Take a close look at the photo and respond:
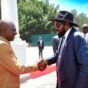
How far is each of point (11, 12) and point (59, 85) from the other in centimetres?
834

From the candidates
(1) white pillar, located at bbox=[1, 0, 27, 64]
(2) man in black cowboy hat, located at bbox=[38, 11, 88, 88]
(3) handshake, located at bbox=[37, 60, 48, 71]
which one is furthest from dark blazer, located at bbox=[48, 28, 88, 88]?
(1) white pillar, located at bbox=[1, 0, 27, 64]

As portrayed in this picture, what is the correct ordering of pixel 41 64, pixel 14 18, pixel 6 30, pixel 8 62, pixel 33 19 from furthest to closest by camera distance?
pixel 33 19
pixel 14 18
pixel 41 64
pixel 6 30
pixel 8 62

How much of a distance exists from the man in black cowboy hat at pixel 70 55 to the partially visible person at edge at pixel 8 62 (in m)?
0.44

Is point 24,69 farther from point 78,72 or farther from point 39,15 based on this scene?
point 39,15

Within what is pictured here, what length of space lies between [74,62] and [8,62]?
2.24ft

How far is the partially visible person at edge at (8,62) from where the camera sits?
379 cm

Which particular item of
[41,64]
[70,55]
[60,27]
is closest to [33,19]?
[41,64]

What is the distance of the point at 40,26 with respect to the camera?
58.2 meters

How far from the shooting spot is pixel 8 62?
3.79 m

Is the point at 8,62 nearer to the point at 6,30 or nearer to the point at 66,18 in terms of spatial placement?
the point at 6,30

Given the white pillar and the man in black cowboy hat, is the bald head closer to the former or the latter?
the man in black cowboy hat

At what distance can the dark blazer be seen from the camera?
12.4ft

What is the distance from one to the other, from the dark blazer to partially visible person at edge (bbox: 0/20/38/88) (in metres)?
0.45

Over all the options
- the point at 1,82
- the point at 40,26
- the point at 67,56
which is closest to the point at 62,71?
the point at 67,56
